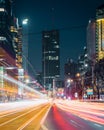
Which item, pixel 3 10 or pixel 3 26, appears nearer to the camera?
pixel 3 10

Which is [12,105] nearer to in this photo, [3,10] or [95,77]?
[95,77]

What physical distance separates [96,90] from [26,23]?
96.3 meters

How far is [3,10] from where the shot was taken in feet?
573

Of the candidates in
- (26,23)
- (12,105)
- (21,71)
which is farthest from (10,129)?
(21,71)

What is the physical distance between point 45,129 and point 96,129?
320 cm

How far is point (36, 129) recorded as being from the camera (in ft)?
87.4

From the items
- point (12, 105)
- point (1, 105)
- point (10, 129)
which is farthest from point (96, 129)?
point (12, 105)

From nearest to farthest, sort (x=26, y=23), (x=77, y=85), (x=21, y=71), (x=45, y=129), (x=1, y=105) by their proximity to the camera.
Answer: (x=45, y=129) < (x=26, y=23) < (x=1, y=105) < (x=21, y=71) < (x=77, y=85)

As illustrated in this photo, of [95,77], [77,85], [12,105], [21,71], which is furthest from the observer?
Answer: [77,85]

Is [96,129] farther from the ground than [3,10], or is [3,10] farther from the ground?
[3,10]

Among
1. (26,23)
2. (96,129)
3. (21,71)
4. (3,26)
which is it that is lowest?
(96,129)

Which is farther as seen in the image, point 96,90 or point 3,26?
point 3,26

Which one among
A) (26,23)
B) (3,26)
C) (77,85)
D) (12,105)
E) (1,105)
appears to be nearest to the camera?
(26,23)

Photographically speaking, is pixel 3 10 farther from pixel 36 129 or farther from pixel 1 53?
pixel 36 129
